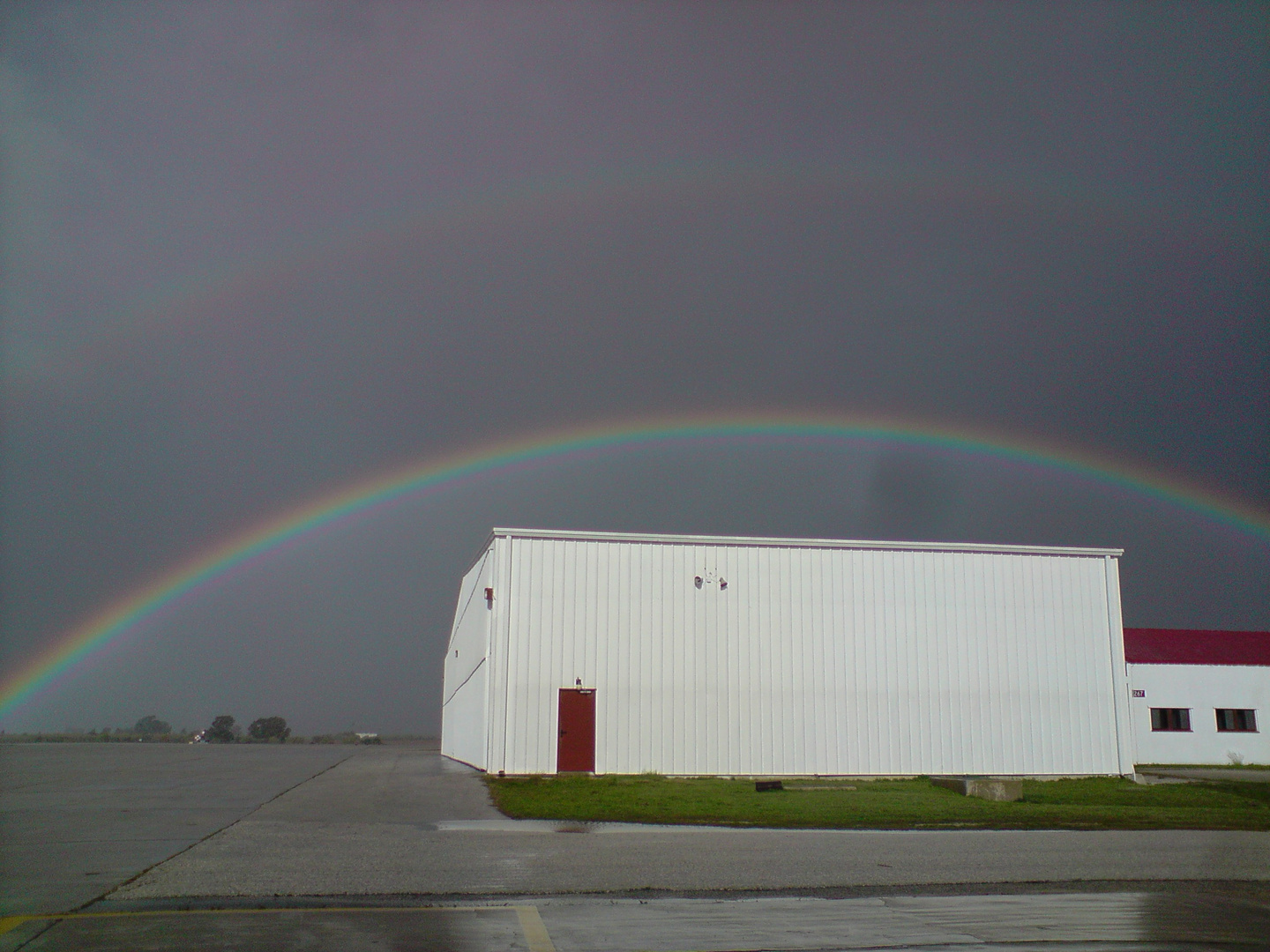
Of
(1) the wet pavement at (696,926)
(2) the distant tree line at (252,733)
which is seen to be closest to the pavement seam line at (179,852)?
(1) the wet pavement at (696,926)

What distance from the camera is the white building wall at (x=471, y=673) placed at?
3167 centimetres

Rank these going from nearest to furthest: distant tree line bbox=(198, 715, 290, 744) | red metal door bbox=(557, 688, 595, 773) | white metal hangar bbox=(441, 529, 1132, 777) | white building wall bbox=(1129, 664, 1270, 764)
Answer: red metal door bbox=(557, 688, 595, 773), white metal hangar bbox=(441, 529, 1132, 777), white building wall bbox=(1129, 664, 1270, 764), distant tree line bbox=(198, 715, 290, 744)

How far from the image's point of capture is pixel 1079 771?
32219 mm

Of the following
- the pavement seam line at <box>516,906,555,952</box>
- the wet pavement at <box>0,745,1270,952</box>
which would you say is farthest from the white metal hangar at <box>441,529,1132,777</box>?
the pavement seam line at <box>516,906,555,952</box>

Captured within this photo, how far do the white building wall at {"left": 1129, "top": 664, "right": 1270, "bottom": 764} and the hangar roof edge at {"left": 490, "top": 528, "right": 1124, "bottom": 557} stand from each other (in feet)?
43.1

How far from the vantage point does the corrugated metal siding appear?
30.3m

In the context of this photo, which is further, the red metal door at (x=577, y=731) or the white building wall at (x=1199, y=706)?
the white building wall at (x=1199, y=706)

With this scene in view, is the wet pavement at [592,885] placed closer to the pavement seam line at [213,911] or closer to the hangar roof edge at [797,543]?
the pavement seam line at [213,911]

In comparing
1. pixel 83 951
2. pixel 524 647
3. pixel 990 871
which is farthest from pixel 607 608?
pixel 83 951

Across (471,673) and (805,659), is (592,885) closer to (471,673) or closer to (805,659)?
(805,659)

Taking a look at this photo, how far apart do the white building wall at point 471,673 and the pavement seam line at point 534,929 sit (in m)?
21.6

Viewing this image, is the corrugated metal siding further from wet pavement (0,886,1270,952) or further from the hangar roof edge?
wet pavement (0,886,1270,952)

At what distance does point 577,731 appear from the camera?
98.1 ft

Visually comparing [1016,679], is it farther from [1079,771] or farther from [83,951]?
[83,951]
